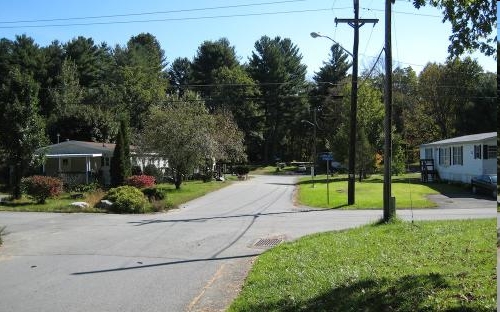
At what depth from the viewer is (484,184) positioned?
28.2m

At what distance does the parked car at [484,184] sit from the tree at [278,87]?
177ft

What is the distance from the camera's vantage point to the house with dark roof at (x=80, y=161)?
39.7 metres

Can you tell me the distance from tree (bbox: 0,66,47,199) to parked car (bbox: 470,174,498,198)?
23845 millimetres

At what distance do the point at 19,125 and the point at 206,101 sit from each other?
172 ft

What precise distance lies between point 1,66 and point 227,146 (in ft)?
101

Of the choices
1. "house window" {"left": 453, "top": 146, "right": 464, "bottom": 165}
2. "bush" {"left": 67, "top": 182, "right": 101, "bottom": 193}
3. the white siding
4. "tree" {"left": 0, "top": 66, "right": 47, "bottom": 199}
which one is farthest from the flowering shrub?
"house window" {"left": 453, "top": 146, "right": 464, "bottom": 165}

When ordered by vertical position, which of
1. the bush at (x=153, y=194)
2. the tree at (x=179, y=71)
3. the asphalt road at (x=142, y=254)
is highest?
the tree at (x=179, y=71)

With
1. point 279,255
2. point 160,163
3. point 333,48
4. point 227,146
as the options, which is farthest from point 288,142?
point 279,255

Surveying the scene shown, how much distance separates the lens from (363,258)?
9.76 m

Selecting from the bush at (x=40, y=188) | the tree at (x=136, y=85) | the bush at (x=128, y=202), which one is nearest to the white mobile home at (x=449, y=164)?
the bush at (x=128, y=202)

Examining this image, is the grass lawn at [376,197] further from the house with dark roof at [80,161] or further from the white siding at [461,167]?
the house with dark roof at [80,161]

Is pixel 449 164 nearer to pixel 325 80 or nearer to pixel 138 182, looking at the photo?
pixel 138 182

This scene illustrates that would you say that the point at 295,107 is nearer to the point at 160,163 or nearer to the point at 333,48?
the point at 333,48

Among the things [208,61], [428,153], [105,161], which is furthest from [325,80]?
[105,161]
